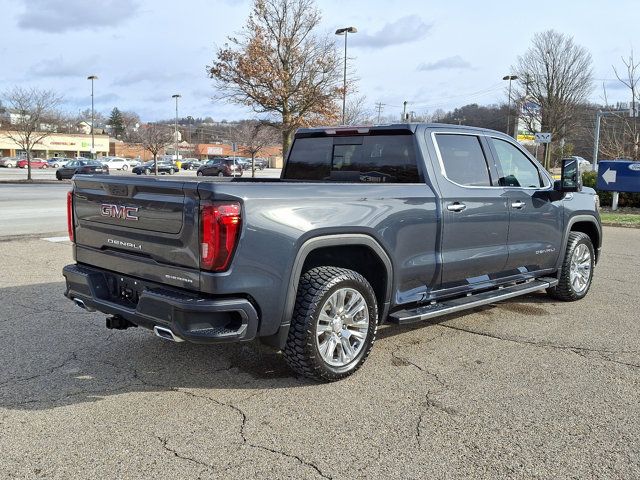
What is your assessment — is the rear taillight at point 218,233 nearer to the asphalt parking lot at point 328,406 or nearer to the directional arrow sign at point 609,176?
the asphalt parking lot at point 328,406

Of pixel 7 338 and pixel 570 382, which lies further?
pixel 7 338

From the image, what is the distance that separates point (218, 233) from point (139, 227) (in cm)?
71

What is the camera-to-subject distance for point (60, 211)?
16.2 meters

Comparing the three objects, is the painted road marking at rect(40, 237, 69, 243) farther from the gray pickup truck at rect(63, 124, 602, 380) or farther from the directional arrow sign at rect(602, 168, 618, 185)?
the directional arrow sign at rect(602, 168, 618, 185)

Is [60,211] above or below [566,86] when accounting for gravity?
below

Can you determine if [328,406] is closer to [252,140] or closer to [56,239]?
[56,239]

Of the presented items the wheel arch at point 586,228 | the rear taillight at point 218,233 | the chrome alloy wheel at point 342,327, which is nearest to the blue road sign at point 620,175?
the wheel arch at point 586,228

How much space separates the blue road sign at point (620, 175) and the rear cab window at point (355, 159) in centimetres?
1344

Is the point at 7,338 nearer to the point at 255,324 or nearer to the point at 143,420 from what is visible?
the point at 143,420

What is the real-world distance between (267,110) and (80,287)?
22918 mm

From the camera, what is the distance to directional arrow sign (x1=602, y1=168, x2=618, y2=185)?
1653 centimetres

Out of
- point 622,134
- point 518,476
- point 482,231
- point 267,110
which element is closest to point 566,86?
point 622,134

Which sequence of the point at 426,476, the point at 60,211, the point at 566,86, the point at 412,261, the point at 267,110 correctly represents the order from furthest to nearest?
1. the point at 566,86
2. the point at 267,110
3. the point at 60,211
4. the point at 412,261
5. the point at 426,476

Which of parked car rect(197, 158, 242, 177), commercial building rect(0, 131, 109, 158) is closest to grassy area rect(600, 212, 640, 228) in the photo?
parked car rect(197, 158, 242, 177)
